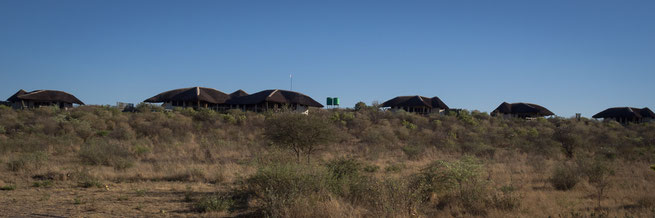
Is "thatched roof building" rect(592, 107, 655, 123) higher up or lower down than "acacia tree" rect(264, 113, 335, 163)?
higher up

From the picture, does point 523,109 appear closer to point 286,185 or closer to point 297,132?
point 297,132

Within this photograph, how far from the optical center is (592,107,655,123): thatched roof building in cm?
4758

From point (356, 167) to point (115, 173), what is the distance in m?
7.57

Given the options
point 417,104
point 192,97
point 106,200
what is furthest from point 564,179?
point 417,104

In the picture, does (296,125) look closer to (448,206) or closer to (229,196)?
(229,196)

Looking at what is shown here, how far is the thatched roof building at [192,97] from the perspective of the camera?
37.4 meters

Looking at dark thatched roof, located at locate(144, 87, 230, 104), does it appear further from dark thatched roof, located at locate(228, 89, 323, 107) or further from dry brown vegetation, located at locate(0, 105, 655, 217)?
dry brown vegetation, located at locate(0, 105, 655, 217)

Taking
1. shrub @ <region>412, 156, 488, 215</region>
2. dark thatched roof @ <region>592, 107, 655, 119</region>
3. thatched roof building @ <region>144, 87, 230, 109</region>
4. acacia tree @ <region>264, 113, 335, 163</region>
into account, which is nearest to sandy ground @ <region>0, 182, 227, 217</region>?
acacia tree @ <region>264, 113, 335, 163</region>

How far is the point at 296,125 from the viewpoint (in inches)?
523

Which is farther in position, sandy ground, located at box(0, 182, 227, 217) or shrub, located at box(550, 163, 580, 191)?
shrub, located at box(550, 163, 580, 191)

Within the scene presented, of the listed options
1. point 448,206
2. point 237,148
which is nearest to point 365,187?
point 448,206

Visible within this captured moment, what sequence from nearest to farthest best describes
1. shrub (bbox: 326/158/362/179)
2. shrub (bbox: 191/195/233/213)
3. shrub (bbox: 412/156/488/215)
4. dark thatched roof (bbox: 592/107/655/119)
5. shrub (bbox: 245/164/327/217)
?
1. shrub (bbox: 245/164/327/217)
2. shrub (bbox: 191/195/233/213)
3. shrub (bbox: 412/156/488/215)
4. shrub (bbox: 326/158/362/179)
5. dark thatched roof (bbox: 592/107/655/119)

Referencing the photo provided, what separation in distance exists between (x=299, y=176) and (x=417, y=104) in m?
37.4

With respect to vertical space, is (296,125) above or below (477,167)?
above
